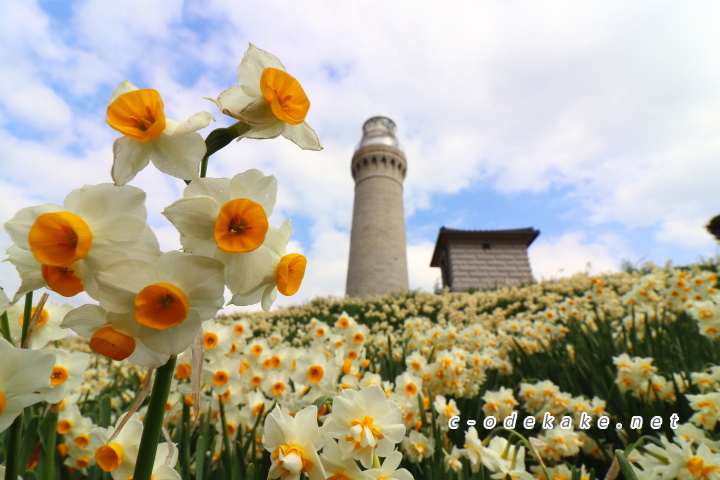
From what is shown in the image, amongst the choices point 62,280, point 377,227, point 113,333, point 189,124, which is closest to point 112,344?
point 113,333

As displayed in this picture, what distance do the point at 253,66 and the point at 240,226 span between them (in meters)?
0.33

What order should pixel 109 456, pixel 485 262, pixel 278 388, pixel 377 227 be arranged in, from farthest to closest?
pixel 485 262, pixel 377 227, pixel 278 388, pixel 109 456

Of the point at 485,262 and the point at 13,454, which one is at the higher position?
the point at 485,262

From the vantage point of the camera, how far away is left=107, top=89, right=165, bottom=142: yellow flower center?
62cm

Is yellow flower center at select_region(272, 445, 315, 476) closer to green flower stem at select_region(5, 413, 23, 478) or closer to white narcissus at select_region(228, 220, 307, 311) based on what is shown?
white narcissus at select_region(228, 220, 307, 311)

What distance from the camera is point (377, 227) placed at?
2145cm

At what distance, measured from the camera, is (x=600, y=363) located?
279cm

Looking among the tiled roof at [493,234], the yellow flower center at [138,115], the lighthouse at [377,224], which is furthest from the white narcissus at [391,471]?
the tiled roof at [493,234]

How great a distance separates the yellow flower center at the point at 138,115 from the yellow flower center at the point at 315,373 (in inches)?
53.1

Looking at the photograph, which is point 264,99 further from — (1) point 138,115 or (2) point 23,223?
(2) point 23,223

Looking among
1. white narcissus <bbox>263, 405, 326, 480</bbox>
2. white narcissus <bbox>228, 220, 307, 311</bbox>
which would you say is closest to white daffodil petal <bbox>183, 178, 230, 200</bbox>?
white narcissus <bbox>228, 220, 307, 311</bbox>

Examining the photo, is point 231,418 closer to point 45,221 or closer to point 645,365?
point 45,221

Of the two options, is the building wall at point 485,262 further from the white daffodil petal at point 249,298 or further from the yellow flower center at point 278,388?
the white daffodil petal at point 249,298

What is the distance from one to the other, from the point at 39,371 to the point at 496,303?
357 inches
